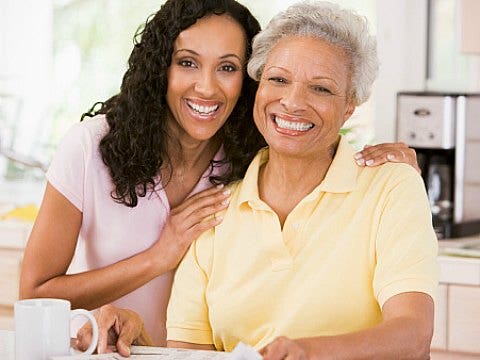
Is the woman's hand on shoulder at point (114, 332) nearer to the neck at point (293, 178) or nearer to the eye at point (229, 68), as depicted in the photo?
the neck at point (293, 178)

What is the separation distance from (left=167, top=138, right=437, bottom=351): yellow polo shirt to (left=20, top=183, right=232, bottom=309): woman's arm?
0.05 meters

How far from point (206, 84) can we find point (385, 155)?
1.32ft

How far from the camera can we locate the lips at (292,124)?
2.14 metres

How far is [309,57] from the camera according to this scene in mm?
2145

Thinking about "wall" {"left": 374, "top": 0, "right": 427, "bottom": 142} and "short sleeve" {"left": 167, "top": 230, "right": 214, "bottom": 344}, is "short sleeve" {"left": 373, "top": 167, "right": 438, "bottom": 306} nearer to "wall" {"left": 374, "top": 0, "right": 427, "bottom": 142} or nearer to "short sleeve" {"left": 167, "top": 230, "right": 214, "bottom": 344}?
"short sleeve" {"left": 167, "top": 230, "right": 214, "bottom": 344}

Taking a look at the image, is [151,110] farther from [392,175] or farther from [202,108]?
[392,175]

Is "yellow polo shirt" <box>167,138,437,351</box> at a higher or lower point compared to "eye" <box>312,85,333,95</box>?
lower

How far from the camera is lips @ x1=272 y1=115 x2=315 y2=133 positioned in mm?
2140

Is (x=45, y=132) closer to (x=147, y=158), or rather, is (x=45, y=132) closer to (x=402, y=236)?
(x=147, y=158)

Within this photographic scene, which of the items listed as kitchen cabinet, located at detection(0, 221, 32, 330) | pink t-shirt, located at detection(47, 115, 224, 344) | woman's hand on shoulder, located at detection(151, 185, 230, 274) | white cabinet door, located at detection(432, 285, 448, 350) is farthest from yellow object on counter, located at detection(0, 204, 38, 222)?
woman's hand on shoulder, located at detection(151, 185, 230, 274)

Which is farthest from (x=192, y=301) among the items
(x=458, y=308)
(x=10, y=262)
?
(x=10, y=262)

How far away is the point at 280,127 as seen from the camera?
2148 millimetres

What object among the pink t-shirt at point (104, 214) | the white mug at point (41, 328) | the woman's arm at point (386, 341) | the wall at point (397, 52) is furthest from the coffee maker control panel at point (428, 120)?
the white mug at point (41, 328)

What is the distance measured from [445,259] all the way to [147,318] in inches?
47.0
